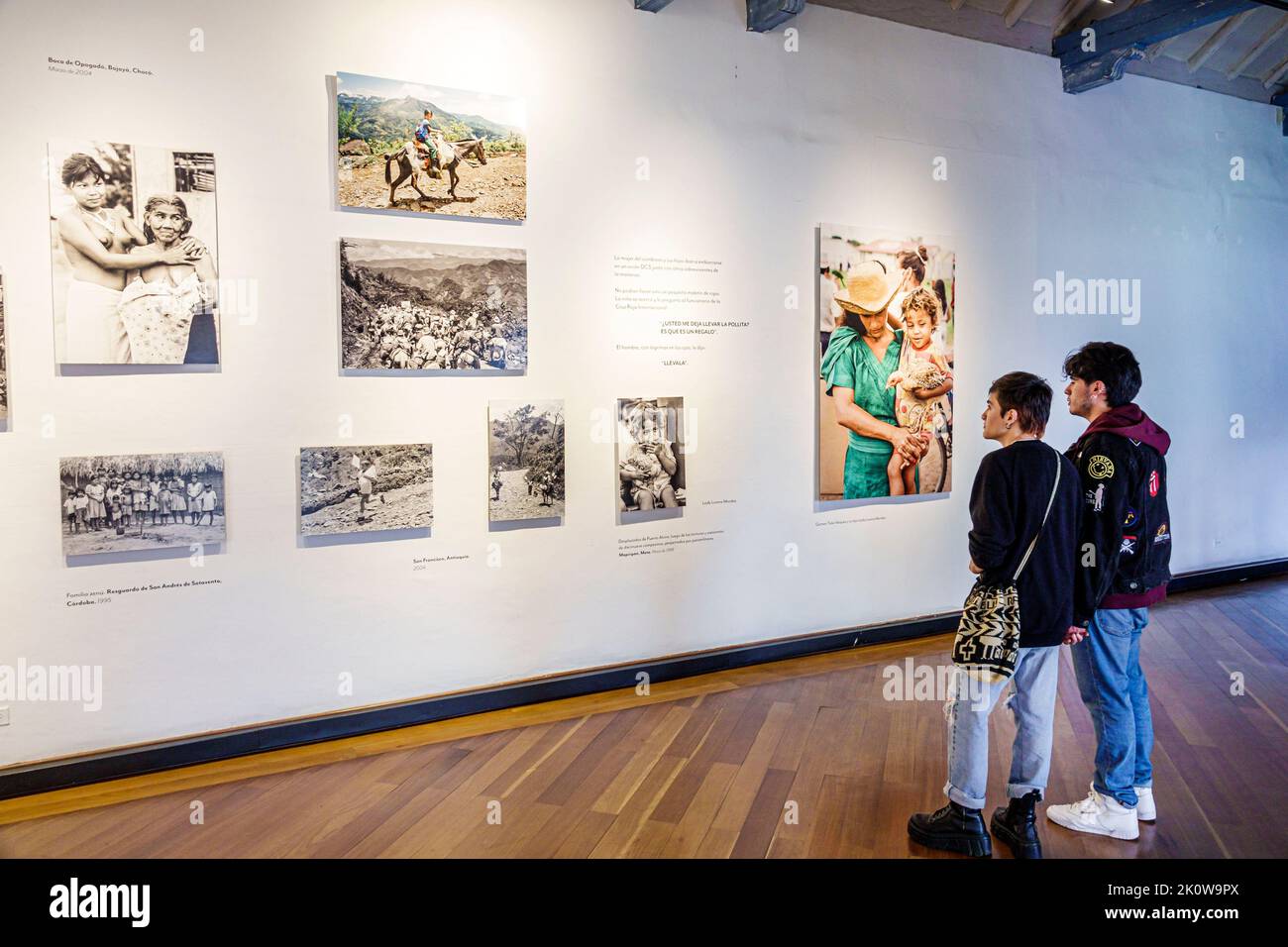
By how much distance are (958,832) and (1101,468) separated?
1535 millimetres

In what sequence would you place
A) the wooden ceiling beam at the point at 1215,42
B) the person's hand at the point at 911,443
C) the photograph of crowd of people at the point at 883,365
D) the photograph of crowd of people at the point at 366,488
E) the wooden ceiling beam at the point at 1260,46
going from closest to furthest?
the photograph of crowd of people at the point at 366,488 → the photograph of crowd of people at the point at 883,365 → the person's hand at the point at 911,443 → the wooden ceiling beam at the point at 1215,42 → the wooden ceiling beam at the point at 1260,46

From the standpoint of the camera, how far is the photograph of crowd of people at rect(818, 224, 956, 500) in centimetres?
642

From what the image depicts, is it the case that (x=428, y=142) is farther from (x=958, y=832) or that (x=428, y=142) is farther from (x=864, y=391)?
(x=958, y=832)

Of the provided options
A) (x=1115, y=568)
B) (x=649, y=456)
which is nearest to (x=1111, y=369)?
(x=1115, y=568)

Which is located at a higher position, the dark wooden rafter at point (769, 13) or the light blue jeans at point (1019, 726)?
the dark wooden rafter at point (769, 13)

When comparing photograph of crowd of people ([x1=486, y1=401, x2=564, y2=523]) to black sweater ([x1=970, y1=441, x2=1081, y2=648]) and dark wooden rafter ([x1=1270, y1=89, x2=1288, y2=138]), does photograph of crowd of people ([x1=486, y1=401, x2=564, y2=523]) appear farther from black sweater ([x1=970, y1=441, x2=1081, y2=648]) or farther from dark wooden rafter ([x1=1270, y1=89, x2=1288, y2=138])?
dark wooden rafter ([x1=1270, y1=89, x2=1288, y2=138])

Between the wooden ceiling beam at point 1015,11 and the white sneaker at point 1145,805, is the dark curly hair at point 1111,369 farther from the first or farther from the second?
the wooden ceiling beam at point 1015,11

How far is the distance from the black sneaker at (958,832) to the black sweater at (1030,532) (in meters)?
0.72

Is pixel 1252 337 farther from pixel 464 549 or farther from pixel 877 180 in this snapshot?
pixel 464 549

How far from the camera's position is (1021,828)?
3611 millimetres

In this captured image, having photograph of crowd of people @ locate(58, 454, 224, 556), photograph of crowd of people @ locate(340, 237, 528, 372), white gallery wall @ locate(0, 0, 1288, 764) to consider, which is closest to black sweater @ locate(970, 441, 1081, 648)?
white gallery wall @ locate(0, 0, 1288, 764)

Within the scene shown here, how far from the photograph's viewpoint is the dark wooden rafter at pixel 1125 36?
21.6 feet

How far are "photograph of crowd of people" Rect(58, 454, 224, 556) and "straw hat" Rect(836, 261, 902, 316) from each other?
4180 millimetres

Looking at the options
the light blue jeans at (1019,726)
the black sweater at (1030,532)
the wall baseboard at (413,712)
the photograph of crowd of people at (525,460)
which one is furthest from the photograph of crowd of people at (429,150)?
the light blue jeans at (1019,726)
